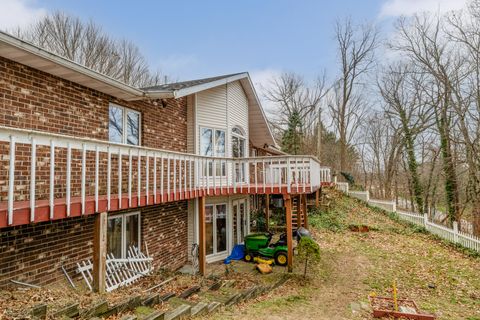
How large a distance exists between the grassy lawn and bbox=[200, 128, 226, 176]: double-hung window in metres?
4.80

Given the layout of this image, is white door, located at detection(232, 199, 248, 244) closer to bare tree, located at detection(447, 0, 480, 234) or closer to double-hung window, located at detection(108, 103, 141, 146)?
double-hung window, located at detection(108, 103, 141, 146)

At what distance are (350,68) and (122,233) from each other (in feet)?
97.2

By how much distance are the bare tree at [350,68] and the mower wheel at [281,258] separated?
69.2 ft

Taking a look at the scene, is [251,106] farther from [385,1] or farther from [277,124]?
[277,124]

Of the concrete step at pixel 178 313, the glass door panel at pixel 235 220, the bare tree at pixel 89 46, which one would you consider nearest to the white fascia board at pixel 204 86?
the glass door panel at pixel 235 220

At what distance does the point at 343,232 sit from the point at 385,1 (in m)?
15.4

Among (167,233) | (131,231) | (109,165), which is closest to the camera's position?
(109,165)

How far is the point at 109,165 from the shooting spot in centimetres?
544

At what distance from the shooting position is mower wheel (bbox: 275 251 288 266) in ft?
35.2

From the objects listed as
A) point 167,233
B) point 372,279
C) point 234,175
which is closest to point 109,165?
point 167,233

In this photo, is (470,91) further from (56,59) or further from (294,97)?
(56,59)

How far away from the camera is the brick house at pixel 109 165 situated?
A: 5.08 meters

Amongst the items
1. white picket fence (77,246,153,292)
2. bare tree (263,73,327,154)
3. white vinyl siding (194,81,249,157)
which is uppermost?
bare tree (263,73,327,154)

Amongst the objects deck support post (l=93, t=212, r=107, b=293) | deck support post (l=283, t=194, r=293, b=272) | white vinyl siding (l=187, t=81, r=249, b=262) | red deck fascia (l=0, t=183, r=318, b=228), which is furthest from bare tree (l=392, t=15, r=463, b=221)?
deck support post (l=93, t=212, r=107, b=293)
